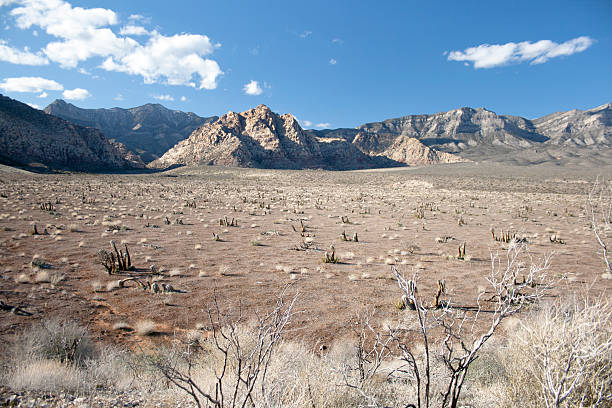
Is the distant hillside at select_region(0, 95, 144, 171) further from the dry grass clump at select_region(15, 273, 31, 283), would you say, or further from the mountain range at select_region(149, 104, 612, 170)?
the dry grass clump at select_region(15, 273, 31, 283)

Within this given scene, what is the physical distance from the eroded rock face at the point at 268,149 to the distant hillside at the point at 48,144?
21.2 metres

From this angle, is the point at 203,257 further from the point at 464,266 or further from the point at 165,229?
the point at 464,266

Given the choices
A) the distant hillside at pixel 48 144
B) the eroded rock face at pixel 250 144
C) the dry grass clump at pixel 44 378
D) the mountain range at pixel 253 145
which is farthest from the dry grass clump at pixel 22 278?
the eroded rock face at pixel 250 144

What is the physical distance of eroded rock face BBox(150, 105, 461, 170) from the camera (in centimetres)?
11731

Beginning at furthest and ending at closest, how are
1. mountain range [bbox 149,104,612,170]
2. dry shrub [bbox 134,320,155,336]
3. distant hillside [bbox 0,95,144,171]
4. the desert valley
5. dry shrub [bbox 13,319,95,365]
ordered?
mountain range [bbox 149,104,612,170], distant hillside [bbox 0,95,144,171], dry shrub [bbox 134,320,155,336], dry shrub [bbox 13,319,95,365], the desert valley

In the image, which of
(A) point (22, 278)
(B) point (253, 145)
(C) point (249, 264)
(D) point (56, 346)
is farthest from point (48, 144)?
(D) point (56, 346)

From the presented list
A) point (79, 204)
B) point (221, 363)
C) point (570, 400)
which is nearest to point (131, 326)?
point (221, 363)

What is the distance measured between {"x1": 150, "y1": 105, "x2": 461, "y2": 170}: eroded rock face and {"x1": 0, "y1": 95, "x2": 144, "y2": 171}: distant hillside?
69.7ft

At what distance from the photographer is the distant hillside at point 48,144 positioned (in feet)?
239

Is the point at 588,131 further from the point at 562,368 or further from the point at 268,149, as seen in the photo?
the point at 562,368

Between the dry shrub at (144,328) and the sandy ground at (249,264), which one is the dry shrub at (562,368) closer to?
the sandy ground at (249,264)

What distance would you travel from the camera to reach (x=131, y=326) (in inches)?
232

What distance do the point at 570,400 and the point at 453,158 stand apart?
6187 inches

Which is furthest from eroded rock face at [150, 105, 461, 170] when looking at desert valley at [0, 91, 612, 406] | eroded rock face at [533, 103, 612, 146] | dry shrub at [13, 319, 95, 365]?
dry shrub at [13, 319, 95, 365]
